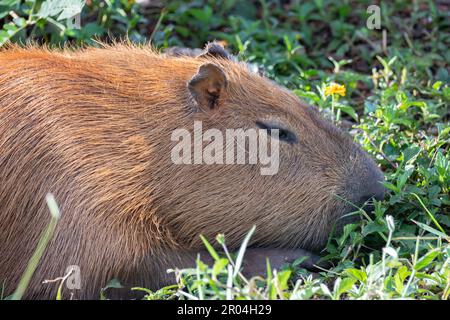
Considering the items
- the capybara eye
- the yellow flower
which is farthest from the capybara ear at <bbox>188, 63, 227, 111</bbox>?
the yellow flower

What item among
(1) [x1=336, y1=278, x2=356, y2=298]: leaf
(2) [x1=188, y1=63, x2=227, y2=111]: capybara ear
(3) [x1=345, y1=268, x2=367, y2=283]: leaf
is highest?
(2) [x1=188, y1=63, x2=227, y2=111]: capybara ear

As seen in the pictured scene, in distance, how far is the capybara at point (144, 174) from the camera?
5.33m

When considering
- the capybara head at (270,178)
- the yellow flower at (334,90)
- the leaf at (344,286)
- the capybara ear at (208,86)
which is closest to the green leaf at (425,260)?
the leaf at (344,286)

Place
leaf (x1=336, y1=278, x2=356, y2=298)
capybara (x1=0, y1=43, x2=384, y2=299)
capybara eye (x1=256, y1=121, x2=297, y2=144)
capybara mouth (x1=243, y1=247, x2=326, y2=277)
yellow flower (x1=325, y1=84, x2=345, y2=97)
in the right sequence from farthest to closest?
yellow flower (x1=325, y1=84, x2=345, y2=97)
capybara eye (x1=256, y1=121, x2=297, y2=144)
capybara mouth (x1=243, y1=247, x2=326, y2=277)
capybara (x1=0, y1=43, x2=384, y2=299)
leaf (x1=336, y1=278, x2=356, y2=298)

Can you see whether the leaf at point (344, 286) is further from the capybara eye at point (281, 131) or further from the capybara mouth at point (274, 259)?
the capybara eye at point (281, 131)

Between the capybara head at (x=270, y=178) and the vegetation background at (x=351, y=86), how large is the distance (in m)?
0.17

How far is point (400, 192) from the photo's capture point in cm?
584

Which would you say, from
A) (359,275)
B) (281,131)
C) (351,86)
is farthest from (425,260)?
(351,86)

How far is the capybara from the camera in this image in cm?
533

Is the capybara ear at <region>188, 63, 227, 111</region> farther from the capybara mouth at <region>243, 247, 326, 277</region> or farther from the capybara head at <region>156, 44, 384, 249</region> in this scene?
the capybara mouth at <region>243, 247, 326, 277</region>

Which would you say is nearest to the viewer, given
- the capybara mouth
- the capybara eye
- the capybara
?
the capybara

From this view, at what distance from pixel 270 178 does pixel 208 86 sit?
0.71 meters
